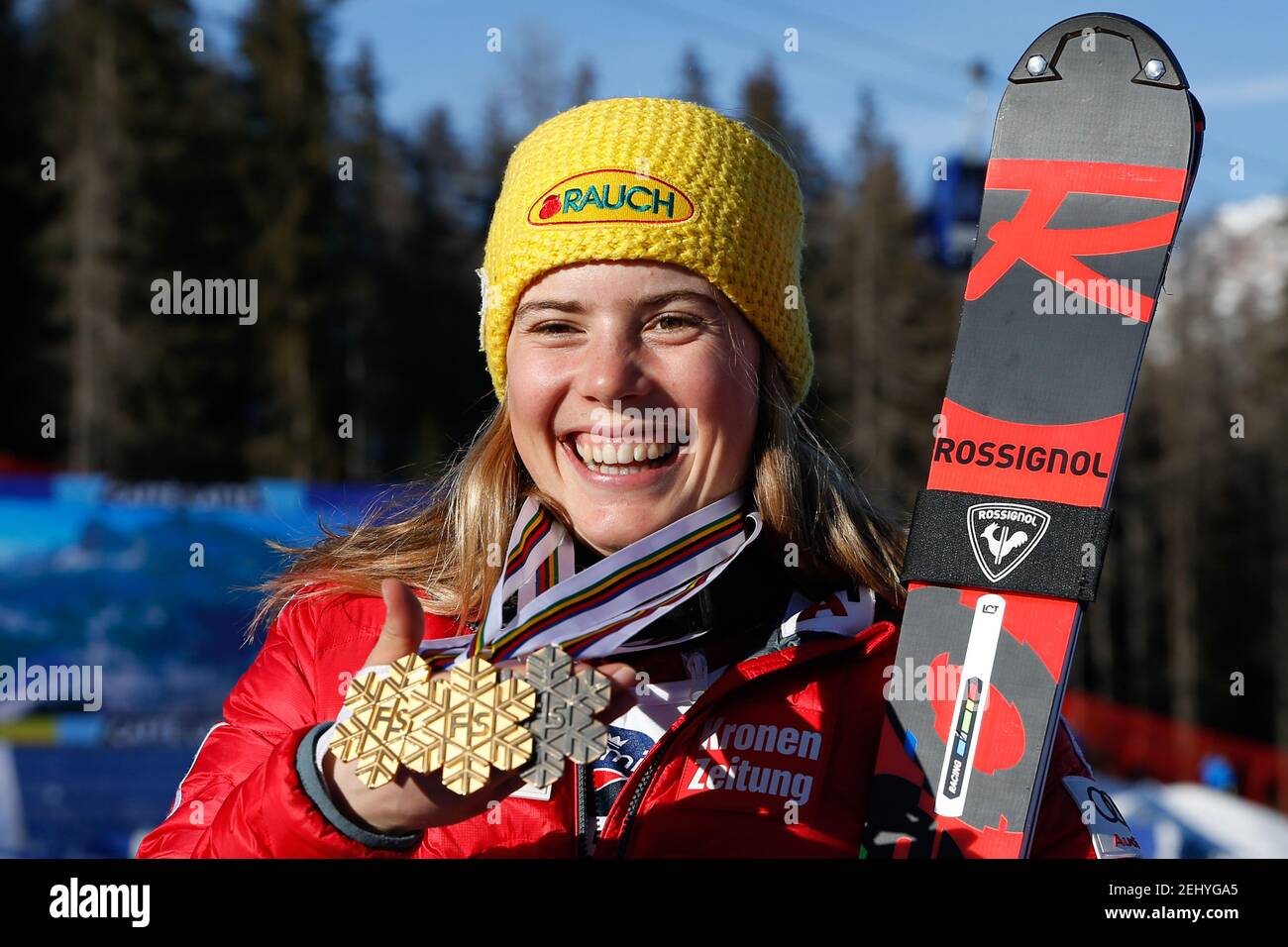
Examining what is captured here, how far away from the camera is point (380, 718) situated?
1.53m

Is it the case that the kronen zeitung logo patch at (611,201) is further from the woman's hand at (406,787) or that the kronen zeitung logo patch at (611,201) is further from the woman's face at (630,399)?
the woman's hand at (406,787)

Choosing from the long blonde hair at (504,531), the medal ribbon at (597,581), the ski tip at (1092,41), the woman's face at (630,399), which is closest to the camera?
the medal ribbon at (597,581)

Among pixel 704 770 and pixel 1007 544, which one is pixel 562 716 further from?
→ pixel 1007 544

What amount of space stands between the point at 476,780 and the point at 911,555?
3.49 ft

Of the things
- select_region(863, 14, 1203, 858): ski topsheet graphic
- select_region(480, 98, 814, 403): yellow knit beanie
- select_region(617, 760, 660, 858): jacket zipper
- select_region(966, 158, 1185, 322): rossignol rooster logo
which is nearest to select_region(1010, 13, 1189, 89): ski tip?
select_region(863, 14, 1203, 858): ski topsheet graphic

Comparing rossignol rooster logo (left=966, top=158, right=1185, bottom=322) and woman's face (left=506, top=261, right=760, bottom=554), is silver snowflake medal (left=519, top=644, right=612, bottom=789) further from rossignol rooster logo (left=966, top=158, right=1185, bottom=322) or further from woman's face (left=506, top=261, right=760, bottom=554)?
rossignol rooster logo (left=966, top=158, right=1185, bottom=322)

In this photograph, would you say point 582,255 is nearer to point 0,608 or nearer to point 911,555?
point 911,555

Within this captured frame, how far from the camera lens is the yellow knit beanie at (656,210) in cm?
207

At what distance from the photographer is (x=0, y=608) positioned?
1298cm

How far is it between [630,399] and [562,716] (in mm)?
592

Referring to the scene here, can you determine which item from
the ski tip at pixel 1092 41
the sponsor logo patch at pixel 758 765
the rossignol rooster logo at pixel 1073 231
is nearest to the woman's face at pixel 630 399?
the sponsor logo patch at pixel 758 765

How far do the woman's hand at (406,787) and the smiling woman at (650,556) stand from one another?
10 cm

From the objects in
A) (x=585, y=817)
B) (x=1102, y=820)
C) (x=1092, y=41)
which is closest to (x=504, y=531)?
(x=585, y=817)
